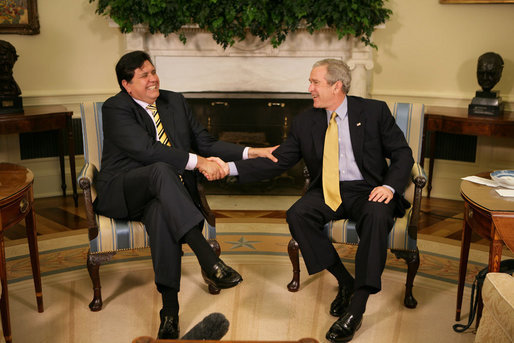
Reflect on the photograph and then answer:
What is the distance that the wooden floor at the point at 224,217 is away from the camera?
12.8ft

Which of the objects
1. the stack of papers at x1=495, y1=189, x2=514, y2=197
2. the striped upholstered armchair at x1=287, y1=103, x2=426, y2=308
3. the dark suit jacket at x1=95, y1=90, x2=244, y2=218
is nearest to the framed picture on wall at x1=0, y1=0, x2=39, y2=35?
the dark suit jacket at x1=95, y1=90, x2=244, y2=218

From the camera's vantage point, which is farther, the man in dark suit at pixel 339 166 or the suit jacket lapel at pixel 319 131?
the suit jacket lapel at pixel 319 131

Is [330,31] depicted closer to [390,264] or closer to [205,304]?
[390,264]

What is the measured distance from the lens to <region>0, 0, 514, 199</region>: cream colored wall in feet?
15.0

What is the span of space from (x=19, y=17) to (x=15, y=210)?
285 centimetres

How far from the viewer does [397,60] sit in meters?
4.89

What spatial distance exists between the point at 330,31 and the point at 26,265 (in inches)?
120

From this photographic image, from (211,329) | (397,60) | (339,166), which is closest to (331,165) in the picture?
(339,166)

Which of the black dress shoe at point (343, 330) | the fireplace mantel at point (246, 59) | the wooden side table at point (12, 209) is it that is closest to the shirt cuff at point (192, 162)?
the wooden side table at point (12, 209)

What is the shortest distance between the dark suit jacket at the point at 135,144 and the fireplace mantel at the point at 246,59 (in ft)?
5.95

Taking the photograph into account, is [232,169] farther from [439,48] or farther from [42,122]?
[439,48]

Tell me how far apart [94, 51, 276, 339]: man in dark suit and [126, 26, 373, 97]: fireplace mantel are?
179cm

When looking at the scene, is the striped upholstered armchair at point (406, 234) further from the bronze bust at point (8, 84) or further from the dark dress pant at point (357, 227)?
the bronze bust at point (8, 84)

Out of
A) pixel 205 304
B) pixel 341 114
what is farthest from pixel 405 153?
pixel 205 304
